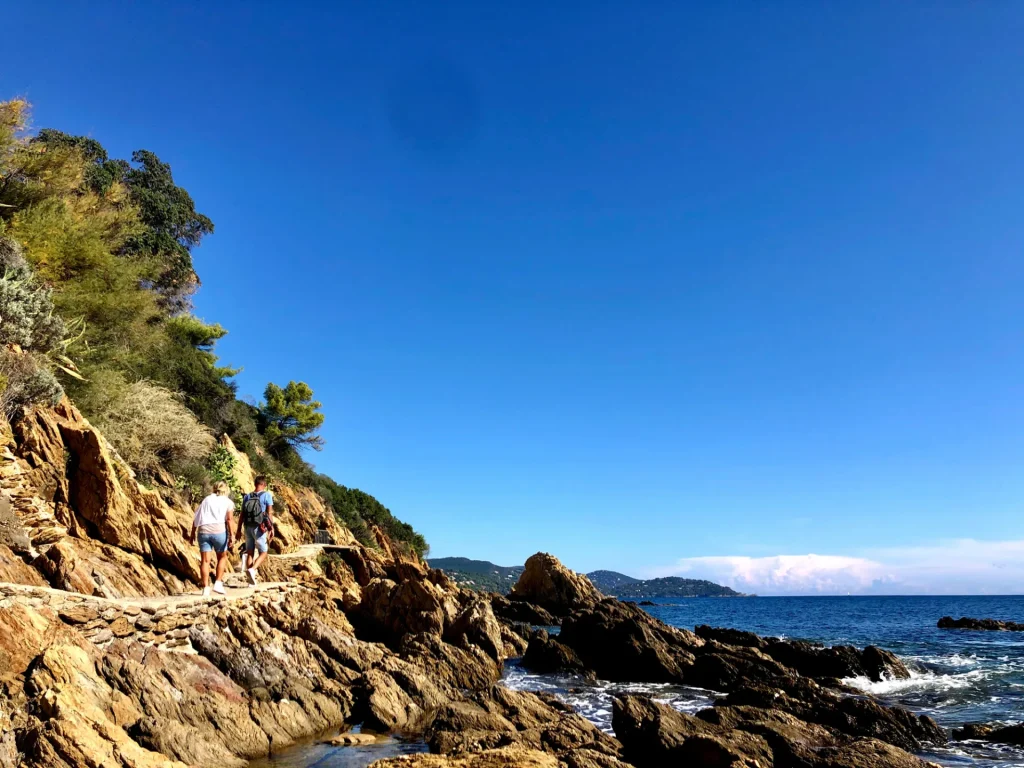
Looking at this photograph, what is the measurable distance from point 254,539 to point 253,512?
766mm

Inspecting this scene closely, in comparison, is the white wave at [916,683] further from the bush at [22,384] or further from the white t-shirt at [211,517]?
the bush at [22,384]

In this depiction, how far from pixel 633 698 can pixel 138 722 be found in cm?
791

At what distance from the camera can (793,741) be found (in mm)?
10586

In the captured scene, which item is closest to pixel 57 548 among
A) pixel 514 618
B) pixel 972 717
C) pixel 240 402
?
pixel 972 717

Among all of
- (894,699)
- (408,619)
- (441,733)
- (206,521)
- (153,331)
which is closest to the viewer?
(441,733)

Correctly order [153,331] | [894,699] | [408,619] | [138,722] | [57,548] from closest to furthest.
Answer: [138,722] < [57,548] < [894,699] < [408,619] < [153,331]

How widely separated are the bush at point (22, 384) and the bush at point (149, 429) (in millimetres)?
3587

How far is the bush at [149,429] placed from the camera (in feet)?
56.7

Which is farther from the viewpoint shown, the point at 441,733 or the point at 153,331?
the point at 153,331

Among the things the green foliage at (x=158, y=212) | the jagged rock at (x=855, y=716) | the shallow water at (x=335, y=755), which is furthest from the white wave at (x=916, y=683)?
the green foliage at (x=158, y=212)

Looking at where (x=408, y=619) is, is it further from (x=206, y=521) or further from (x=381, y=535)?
(x=381, y=535)

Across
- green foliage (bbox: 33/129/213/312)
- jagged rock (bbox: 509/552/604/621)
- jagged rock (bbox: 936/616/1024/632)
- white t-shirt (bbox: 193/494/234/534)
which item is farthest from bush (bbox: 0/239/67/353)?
jagged rock (bbox: 936/616/1024/632)

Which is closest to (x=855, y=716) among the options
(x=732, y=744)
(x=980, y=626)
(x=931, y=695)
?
(x=732, y=744)

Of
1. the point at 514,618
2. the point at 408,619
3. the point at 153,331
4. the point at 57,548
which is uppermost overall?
the point at 153,331
